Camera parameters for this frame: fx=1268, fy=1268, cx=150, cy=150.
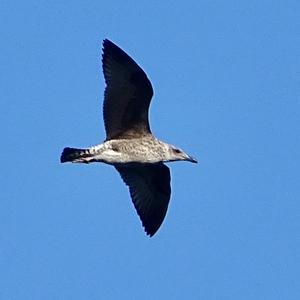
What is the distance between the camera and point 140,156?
702 inches

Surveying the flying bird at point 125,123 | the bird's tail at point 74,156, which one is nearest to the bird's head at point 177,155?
the flying bird at point 125,123

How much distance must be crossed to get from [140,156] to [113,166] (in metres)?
1.21

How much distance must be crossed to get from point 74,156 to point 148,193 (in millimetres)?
1849

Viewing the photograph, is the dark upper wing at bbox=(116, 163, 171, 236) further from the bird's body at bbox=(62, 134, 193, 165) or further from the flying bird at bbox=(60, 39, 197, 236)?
the bird's body at bbox=(62, 134, 193, 165)

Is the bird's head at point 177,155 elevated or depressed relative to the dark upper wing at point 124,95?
depressed

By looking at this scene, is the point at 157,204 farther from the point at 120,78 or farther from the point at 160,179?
the point at 120,78

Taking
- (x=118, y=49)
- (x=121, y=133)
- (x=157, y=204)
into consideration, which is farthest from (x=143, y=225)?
(x=118, y=49)

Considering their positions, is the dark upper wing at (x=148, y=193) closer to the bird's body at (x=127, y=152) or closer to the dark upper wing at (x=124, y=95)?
the bird's body at (x=127, y=152)

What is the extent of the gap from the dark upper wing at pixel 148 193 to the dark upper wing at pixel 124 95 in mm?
959

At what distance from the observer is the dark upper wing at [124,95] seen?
17734mm

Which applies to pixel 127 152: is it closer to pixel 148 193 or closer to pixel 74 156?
pixel 74 156

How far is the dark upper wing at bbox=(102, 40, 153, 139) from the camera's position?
17.7 m

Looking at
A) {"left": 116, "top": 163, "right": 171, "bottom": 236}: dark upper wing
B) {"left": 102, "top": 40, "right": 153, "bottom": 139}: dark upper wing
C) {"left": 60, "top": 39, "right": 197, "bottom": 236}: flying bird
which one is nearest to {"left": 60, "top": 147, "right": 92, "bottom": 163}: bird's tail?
{"left": 60, "top": 39, "right": 197, "bottom": 236}: flying bird

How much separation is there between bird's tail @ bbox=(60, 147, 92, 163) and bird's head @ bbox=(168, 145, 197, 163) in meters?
1.27
